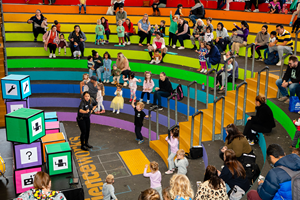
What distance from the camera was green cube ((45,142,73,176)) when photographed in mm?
5055

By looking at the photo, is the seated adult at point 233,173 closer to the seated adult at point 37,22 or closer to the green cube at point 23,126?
the green cube at point 23,126

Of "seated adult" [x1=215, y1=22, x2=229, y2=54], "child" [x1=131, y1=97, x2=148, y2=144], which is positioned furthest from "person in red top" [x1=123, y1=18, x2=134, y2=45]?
"child" [x1=131, y1=97, x2=148, y2=144]

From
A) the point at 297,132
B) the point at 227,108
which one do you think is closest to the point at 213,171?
the point at 297,132

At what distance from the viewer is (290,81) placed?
24.8ft

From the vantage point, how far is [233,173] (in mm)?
5238

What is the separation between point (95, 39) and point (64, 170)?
10.4 m

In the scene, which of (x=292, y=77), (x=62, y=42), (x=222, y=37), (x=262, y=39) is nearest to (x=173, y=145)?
(x=292, y=77)

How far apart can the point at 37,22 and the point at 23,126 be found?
11.0m

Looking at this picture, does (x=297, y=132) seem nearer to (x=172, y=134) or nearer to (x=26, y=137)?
(x=172, y=134)

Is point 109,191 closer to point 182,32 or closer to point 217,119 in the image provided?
point 217,119

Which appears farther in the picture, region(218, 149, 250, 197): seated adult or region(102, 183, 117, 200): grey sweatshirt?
region(102, 183, 117, 200): grey sweatshirt

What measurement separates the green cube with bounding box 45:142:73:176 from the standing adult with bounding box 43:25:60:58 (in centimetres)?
916

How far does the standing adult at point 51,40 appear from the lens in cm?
1352

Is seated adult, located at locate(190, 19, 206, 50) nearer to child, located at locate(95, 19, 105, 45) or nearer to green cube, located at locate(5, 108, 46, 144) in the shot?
child, located at locate(95, 19, 105, 45)
